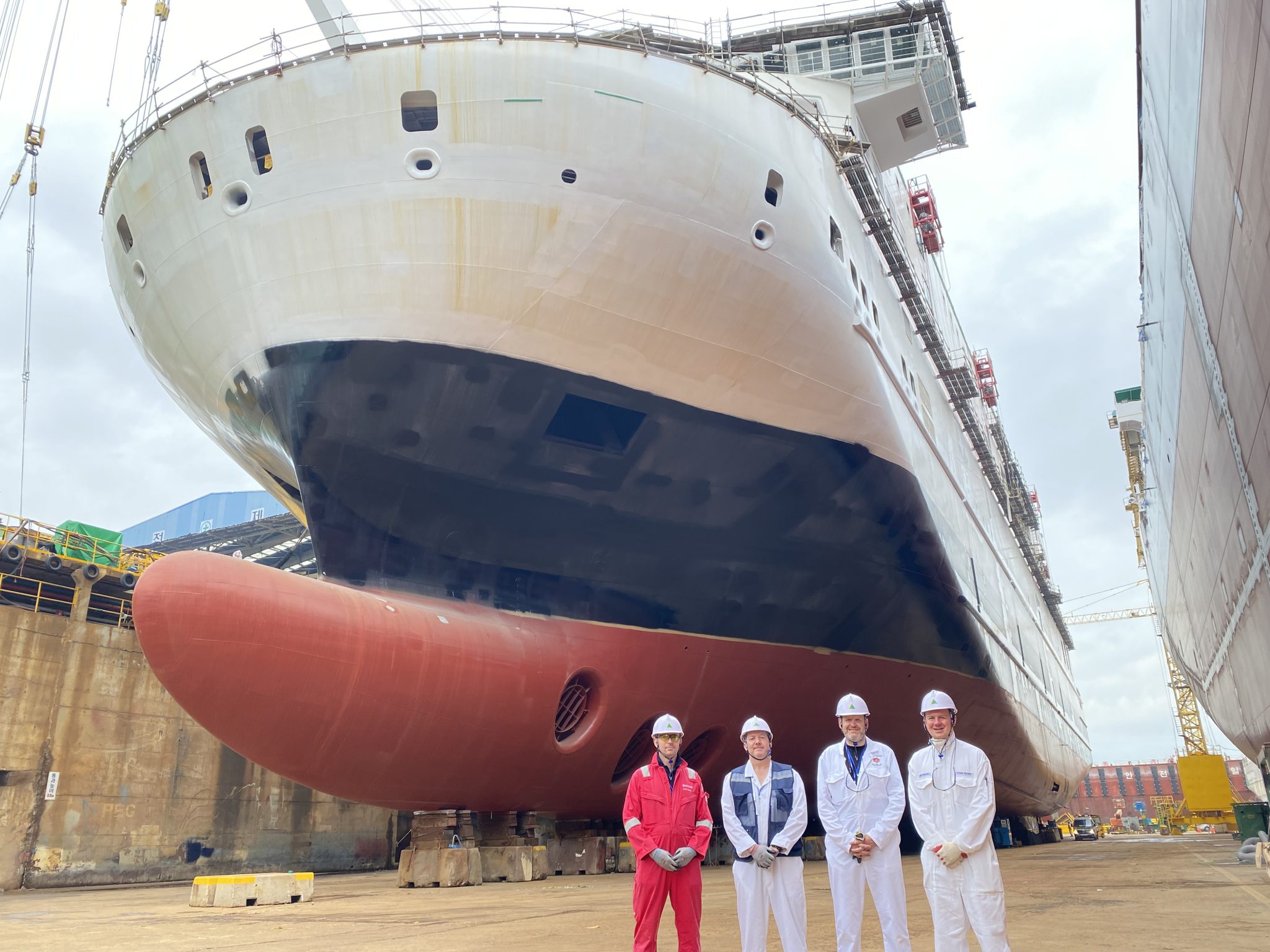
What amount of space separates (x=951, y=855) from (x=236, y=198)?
7.85 metres

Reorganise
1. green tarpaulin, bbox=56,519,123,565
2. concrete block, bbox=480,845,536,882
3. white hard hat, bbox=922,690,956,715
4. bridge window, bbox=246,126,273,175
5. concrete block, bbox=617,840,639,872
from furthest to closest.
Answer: green tarpaulin, bbox=56,519,123,565, concrete block, bbox=617,840,639,872, concrete block, bbox=480,845,536,882, bridge window, bbox=246,126,273,175, white hard hat, bbox=922,690,956,715

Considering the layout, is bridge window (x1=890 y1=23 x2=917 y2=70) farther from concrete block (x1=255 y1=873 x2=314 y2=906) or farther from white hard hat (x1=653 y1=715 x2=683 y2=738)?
concrete block (x1=255 y1=873 x2=314 y2=906)

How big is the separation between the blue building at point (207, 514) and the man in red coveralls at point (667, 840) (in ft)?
166

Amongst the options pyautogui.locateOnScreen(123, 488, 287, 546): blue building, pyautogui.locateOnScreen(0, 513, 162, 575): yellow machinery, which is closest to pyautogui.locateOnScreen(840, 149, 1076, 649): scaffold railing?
pyautogui.locateOnScreen(0, 513, 162, 575): yellow machinery

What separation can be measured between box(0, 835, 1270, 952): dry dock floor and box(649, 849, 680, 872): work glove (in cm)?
102

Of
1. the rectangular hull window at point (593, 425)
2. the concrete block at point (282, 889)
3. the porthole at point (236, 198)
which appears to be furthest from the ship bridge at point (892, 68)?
the concrete block at point (282, 889)

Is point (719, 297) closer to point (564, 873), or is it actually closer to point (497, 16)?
point (497, 16)

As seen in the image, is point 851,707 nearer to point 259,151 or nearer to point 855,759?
point 855,759

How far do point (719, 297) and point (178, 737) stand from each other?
11968mm

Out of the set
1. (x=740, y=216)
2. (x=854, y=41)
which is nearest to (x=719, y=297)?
(x=740, y=216)

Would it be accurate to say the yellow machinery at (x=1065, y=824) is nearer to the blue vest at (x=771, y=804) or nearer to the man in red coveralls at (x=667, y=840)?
the blue vest at (x=771, y=804)

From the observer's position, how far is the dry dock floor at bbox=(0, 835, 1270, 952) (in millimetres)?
4520

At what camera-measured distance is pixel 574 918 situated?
5789mm

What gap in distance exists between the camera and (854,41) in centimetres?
1614
